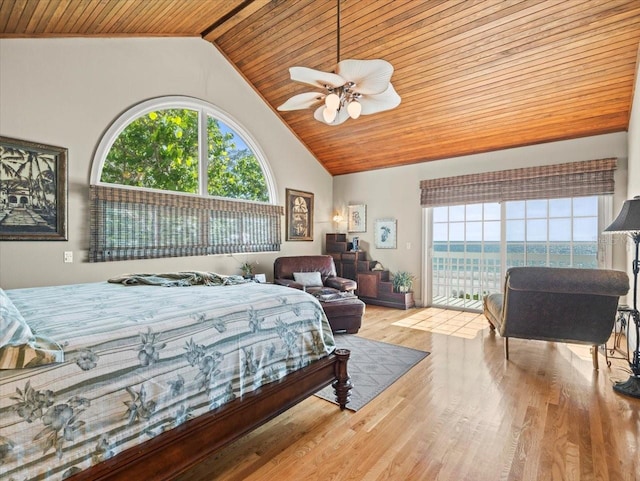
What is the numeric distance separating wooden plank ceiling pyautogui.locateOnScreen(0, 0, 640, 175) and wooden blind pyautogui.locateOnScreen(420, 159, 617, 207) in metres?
0.44

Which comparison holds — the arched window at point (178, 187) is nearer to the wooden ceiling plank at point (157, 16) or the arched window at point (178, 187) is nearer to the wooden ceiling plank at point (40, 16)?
the wooden ceiling plank at point (157, 16)

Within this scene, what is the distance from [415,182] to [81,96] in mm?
4933

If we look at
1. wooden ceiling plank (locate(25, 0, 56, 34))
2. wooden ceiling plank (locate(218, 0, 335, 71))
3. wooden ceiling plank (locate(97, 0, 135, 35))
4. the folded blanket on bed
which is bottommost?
the folded blanket on bed

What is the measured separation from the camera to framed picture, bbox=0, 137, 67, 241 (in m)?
3.05

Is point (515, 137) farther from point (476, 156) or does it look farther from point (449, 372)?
point (449, 372)

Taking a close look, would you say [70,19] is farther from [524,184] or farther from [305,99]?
[524,184]

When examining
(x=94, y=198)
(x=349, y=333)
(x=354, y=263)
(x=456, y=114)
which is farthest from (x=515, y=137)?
(x=94, y=198)

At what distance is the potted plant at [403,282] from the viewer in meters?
5.72

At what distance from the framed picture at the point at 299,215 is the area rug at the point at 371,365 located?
244 cm

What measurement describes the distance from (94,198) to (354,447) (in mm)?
3577

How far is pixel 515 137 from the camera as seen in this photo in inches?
187

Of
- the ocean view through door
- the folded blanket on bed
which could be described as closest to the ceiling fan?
the folded blanket on bed

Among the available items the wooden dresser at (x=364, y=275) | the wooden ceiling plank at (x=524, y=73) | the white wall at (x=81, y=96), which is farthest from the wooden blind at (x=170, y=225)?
the wooden ceiling plank at (x=524, y=73)

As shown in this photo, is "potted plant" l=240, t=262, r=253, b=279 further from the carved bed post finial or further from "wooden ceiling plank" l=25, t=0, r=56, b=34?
"wooden ceiling plank" l=25, t=0, r=56, b=34
